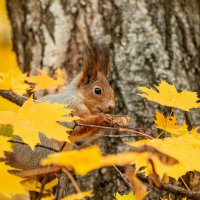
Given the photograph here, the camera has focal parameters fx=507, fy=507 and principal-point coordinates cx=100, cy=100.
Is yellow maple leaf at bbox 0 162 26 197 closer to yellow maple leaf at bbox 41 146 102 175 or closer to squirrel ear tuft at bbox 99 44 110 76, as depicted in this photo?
yellow maple leaf at bbox 41 146 102 175

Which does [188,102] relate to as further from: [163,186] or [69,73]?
[69,73]

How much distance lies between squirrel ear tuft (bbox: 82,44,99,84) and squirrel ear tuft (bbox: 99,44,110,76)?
0.05 meters

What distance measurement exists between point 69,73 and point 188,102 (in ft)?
3.58

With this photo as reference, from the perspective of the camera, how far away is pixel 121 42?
7.68ft

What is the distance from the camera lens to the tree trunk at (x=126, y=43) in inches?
89.2

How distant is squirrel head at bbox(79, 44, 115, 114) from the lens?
2072mm

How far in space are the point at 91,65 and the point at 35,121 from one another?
3.23 feet

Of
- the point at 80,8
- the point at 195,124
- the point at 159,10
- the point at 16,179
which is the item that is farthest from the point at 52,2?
the point at 16,179

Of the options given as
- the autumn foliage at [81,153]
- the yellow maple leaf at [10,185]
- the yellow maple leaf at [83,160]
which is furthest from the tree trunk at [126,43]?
the yellow maple leaf at [83,160]

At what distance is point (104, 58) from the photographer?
208 cm

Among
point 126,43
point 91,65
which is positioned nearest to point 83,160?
point 91,65

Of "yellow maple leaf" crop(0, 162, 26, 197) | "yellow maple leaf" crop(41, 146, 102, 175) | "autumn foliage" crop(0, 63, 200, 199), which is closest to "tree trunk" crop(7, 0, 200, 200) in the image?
"autumn foliage" crop(0, 63, 200, 199)

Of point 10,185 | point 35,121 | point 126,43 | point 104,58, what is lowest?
point 10,185

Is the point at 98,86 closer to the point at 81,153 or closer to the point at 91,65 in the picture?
the point at 91,65
